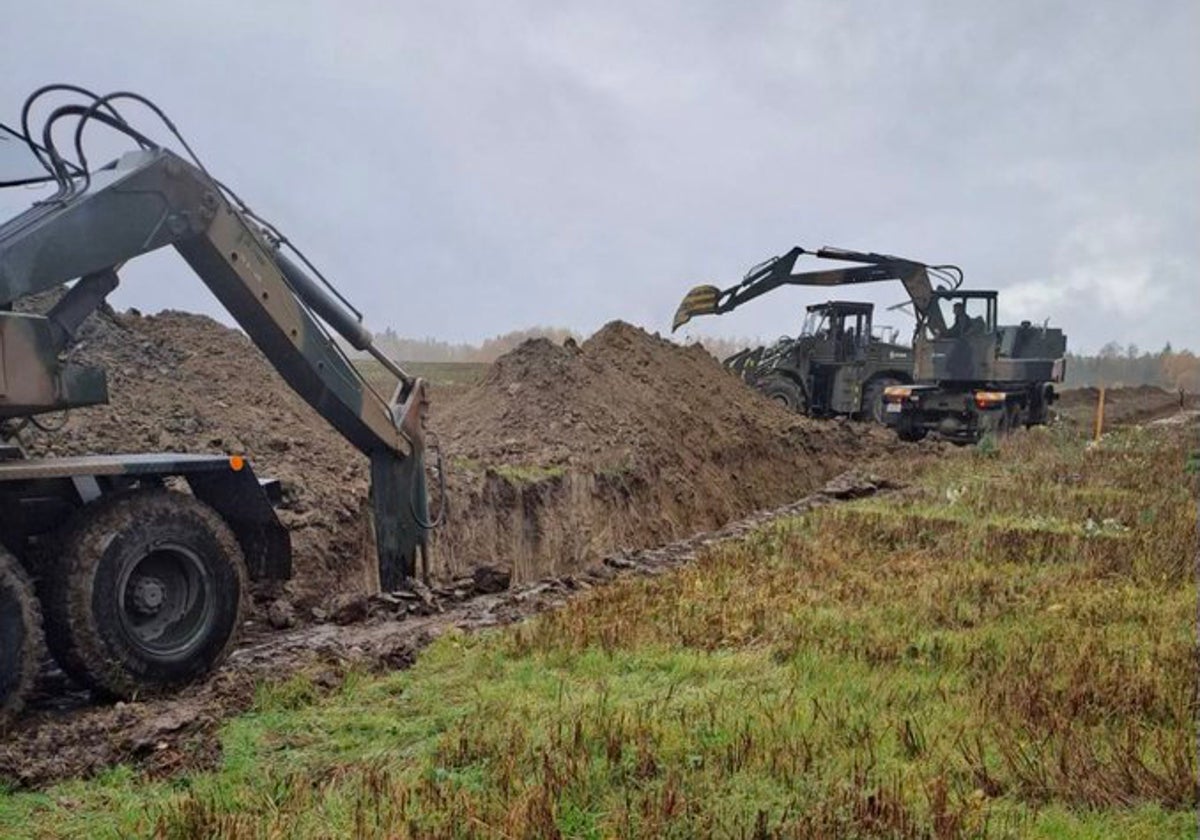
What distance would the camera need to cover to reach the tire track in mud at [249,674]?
4.44m

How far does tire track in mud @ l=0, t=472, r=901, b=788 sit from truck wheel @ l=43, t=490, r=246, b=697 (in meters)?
0.18

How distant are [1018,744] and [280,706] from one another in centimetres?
344

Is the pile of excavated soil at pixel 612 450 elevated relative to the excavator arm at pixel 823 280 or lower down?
lower down

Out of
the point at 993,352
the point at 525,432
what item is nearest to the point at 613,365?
the point at 525,432

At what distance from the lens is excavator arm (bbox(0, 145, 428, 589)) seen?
531 centimetres

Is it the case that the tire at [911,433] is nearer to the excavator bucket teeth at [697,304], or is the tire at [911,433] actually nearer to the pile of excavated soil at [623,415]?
the pile of excavated soil at [623,415]

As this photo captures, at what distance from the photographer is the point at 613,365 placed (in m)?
18.6

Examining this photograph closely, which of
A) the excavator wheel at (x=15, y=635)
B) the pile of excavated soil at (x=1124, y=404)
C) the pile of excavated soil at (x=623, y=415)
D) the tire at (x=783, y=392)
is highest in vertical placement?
the pile of excavated soil at (x=1124, y=404)

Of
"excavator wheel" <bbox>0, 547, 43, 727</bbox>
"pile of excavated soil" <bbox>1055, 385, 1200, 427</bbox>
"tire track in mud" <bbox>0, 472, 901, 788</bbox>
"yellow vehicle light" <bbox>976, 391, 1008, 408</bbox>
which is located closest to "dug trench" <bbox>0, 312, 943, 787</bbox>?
"tire track in mud" <bbox>0, 472, 901, 788</bbox>

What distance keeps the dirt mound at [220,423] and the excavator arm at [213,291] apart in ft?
4.88

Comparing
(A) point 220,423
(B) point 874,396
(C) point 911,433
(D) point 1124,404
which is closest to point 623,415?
(A) point 220,423

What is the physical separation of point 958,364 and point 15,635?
65.6 feet

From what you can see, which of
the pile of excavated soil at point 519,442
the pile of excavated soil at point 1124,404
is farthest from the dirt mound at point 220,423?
the pile of excavated soil at point 1124,404

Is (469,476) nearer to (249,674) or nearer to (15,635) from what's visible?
(249,674)
